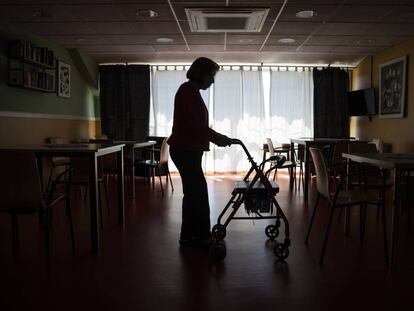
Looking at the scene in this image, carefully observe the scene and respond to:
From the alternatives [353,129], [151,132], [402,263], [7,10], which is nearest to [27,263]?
[402,263]

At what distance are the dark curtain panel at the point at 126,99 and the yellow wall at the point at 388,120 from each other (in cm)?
451

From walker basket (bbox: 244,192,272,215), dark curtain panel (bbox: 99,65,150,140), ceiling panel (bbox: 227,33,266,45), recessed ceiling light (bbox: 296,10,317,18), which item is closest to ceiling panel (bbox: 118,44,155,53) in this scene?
dark curtain panel (bbox: 99,65,150,140)

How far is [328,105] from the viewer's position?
841 cm

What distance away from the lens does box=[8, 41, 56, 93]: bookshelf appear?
5.10 metres

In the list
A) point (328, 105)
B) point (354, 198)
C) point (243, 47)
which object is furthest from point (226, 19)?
point (328, 105)

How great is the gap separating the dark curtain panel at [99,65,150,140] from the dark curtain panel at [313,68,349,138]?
3691 millimetres

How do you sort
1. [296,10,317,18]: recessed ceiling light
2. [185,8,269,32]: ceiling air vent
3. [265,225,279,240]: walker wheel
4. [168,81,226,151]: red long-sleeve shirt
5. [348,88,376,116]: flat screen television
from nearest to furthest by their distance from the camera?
[168,81,226,151]: red long-sleeve shirt
[265,225,279,240]: walker wheel
[185,8,269,32]: ceiling air vent
[296,10,317,18]: recessed ceiling light
[348,88,376,116]: flat screen television

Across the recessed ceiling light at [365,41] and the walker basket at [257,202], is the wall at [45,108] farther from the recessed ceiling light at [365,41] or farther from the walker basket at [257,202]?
the recessed ceiling light at [365,41]

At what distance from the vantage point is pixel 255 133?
27.8 feet

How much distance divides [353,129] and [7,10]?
700 cm

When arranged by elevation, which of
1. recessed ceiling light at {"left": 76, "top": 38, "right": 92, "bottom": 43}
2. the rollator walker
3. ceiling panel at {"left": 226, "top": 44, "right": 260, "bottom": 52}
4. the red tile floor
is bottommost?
the red tile floor

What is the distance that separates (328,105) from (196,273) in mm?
6745

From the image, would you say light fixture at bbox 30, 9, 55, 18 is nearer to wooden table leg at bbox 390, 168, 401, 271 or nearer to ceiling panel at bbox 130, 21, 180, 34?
ceiling panel at bbox 130, 21, 180, 34

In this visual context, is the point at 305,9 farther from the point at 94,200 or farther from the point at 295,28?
the point at 94,200
